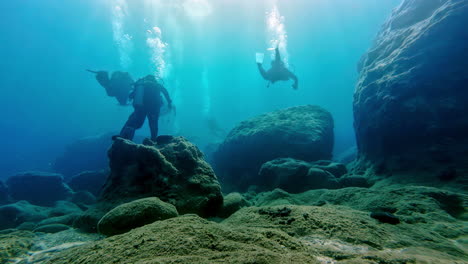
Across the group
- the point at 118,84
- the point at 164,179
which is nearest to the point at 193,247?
the point at 164,179

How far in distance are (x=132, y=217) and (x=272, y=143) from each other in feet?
29.5

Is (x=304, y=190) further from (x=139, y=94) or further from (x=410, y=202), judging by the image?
(x=139, y=94)

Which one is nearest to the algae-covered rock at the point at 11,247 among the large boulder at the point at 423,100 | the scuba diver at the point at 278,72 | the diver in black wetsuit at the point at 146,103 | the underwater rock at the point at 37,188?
the diver in black wetsuit at the point at 146,103

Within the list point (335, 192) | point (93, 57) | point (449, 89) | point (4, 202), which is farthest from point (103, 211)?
point (93, 57)

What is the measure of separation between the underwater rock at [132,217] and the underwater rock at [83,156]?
20.0 metres

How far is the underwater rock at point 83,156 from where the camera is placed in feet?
66.3

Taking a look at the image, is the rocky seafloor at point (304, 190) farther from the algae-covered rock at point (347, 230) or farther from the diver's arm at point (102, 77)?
the diver's arm at point (102, 77)

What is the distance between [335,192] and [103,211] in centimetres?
469

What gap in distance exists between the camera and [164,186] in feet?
12.5

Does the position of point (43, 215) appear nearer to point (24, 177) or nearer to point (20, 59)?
point (24, 177)

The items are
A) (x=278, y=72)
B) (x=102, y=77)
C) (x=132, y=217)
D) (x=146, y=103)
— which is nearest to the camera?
(x=132, y=217)

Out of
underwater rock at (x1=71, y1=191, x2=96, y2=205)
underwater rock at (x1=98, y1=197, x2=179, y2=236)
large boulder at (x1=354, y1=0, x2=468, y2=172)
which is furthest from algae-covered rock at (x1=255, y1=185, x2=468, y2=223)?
underwater rock at (x1=71, y1=191, x2=96, y2=205)

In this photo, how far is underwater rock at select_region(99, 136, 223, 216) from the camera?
3684mm

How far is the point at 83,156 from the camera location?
21078 millimetres
